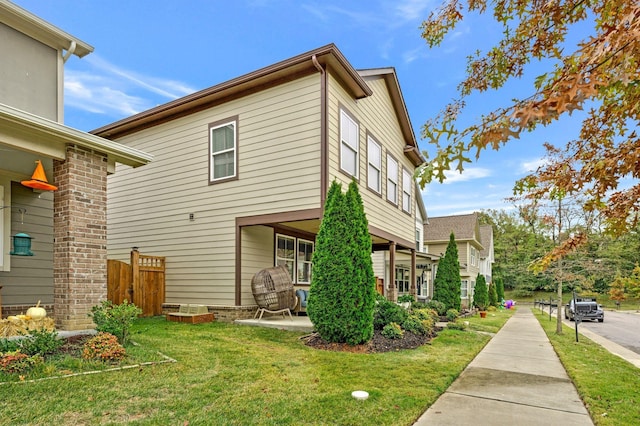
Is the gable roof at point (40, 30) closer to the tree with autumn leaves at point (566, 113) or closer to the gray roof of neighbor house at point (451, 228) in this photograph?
the tree with autumn leaves at point (566, 113)

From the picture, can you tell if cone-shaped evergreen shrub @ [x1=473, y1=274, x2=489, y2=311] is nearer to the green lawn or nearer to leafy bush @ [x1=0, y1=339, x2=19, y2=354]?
the green lawn

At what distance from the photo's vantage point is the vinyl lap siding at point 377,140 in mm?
9453

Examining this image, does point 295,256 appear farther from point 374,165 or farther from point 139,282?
point 139,282

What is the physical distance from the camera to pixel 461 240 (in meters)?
30.0

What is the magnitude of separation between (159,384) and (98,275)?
9.03 ft

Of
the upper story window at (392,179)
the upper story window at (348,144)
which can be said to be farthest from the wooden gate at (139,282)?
the upper story window at (392,179)

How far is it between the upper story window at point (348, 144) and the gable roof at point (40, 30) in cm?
588

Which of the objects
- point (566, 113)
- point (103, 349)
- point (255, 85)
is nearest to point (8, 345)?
point (103, 349)

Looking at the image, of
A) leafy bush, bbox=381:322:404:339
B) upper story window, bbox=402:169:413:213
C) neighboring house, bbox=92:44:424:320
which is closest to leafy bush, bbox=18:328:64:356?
neighboring house, bbox=92:44:424:320

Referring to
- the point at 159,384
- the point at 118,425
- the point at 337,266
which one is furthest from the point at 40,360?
the point at 337,266

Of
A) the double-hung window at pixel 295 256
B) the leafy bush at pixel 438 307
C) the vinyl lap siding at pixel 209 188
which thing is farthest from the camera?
the leafy bush at pixel 438 307

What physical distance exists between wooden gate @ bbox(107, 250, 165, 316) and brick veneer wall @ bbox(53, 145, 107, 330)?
3664 mm

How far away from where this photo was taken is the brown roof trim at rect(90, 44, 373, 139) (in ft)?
29.6

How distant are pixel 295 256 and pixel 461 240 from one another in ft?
68.9
